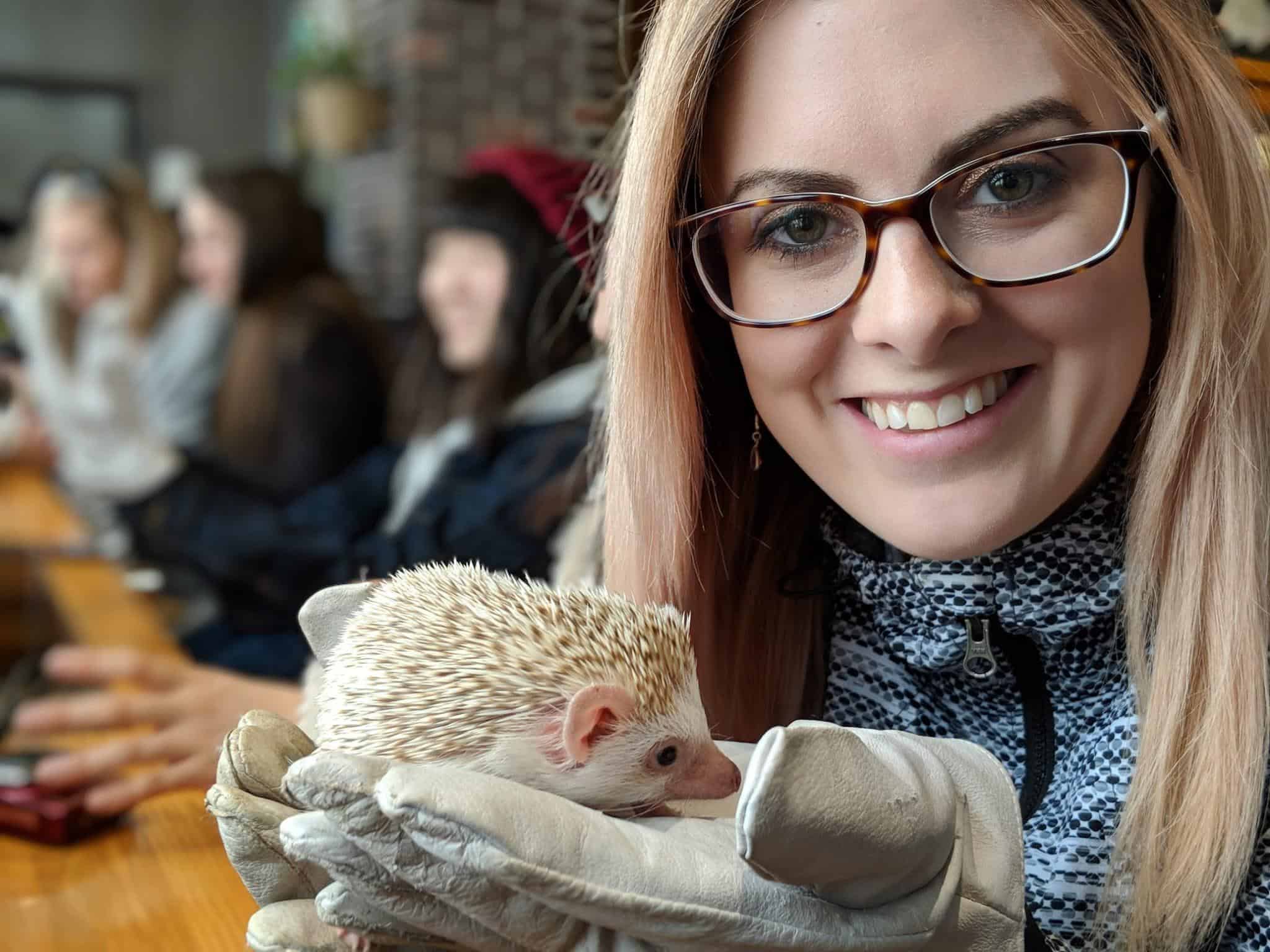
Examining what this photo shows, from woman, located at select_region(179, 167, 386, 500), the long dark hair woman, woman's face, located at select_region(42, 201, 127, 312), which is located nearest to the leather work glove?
the long dark hair woman

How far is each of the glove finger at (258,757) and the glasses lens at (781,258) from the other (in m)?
0.41

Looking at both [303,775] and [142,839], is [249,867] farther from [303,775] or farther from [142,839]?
[142,839]

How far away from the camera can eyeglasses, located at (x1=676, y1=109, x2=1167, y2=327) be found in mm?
694

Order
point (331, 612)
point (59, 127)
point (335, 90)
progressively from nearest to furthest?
point (331, 612) < point (335, 90) < point (59, 127)

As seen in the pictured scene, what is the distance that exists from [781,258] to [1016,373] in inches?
7.0

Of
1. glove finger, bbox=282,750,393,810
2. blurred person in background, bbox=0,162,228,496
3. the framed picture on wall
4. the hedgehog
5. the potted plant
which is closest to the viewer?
glove finger, bbox=282,750,393,810

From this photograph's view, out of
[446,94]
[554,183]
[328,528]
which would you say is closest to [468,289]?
[328,528]

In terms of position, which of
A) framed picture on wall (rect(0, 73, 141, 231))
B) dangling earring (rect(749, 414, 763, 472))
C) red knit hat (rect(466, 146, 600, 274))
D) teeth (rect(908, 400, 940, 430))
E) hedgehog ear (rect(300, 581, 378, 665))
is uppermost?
framed picture on wall (rect(0, 73, 141, 231))

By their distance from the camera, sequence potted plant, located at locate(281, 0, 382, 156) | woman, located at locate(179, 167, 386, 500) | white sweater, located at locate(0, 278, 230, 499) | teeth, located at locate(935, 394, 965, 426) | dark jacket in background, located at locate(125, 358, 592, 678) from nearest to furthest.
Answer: teeth, located at locate(935, 394, 965, 426)
dark jacket in background, located at locate(125, 358, 592, 678)
white sweater, located at locate(0, 278, 230, 499)
woman, located at locate(179, 167, 386, 500)
potted plant, located at locate(281, 0, 382, 156)

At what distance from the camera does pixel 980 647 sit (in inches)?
32.5

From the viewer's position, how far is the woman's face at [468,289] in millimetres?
2498

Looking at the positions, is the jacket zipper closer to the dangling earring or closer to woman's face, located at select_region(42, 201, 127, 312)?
the dangling earring

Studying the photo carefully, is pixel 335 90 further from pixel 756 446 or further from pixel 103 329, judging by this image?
pixel 756 446

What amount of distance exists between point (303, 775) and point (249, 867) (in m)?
0.15
